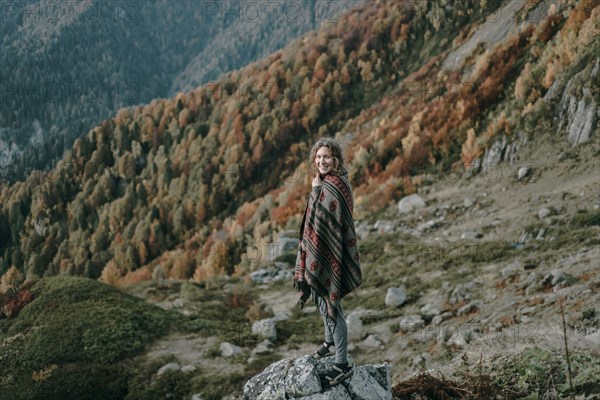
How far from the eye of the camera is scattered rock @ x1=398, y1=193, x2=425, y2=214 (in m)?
17.0

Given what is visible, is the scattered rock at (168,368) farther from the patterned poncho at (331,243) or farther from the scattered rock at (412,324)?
the patterned poncho at (331,243)

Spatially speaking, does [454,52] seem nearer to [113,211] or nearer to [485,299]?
[485,299]

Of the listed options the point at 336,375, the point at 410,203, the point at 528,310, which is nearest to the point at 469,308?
the point at 528,310

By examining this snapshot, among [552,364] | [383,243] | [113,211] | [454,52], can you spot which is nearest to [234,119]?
[113,211]

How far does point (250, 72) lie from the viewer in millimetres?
48406

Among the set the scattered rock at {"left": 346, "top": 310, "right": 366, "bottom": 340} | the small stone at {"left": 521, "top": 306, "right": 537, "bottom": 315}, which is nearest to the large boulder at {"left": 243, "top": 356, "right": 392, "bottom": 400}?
the small stone at {"left": 521, "top": 306, "right": 537, "bottom": 315}

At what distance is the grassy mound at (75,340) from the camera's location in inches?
343

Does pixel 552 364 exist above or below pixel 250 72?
below

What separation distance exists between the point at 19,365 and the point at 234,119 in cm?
3559

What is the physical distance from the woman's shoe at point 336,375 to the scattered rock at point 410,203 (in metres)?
13.0

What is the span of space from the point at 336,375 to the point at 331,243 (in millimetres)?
1354

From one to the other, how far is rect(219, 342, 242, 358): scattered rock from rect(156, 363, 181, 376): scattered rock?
1134 mm

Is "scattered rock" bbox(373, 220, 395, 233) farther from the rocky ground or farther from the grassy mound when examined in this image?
the grassy mound

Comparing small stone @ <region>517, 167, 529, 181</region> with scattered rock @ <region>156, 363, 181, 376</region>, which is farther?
small stone @ <region>517, 167, 529, 181</region>
